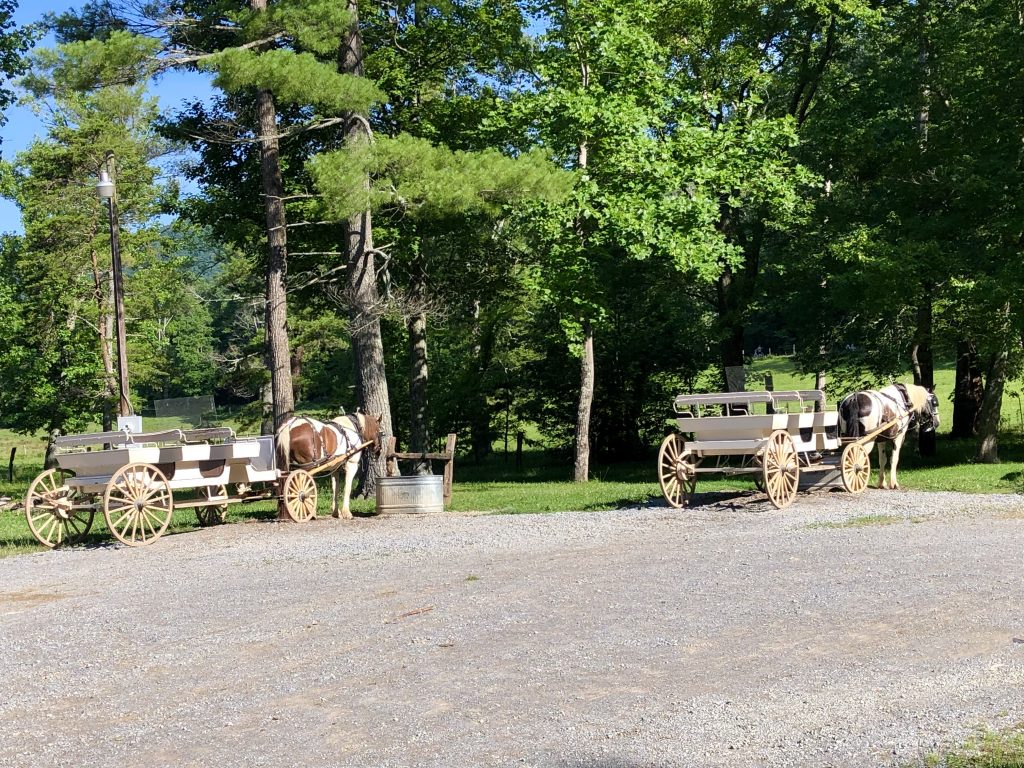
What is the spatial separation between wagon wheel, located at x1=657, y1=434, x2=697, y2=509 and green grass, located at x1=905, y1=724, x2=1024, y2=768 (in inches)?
441

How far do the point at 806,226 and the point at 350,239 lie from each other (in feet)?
41.6

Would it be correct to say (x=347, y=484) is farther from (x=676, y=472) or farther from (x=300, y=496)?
(x=676, y=472)

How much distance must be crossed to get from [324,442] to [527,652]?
10.1 meters

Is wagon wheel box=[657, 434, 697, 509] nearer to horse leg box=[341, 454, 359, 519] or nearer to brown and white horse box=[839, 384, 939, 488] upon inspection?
brown and white horse box=[839, 384, 939, 488]

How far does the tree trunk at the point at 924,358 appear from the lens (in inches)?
1042

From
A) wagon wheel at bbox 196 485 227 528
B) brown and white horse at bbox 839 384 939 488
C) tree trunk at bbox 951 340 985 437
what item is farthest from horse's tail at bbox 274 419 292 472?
tree trunk at bbox 951 340 985 437

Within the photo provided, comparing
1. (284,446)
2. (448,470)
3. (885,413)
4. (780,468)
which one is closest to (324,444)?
(284,446)

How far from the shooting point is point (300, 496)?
677 inches

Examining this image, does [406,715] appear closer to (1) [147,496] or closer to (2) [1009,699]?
(2) [1009,699]

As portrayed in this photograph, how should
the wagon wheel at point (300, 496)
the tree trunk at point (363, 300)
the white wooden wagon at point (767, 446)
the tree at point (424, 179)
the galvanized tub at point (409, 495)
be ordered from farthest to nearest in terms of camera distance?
the tree trunk at point (363, 300) < the tree at point (424, 179) < the galvanized tub at point (409, 495) < the wagon wheel at point (300, 496) < the white wooden wagon at point (767, 446)

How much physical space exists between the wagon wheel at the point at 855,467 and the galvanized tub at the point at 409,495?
6368mm

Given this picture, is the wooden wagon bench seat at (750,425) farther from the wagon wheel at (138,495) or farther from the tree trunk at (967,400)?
the tree trunk at (967,400)

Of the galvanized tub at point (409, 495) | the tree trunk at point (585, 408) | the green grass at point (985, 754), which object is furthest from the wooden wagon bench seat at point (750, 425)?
the green grass at point (985, 754)

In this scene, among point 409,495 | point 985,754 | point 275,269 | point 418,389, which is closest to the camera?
point 985,754
